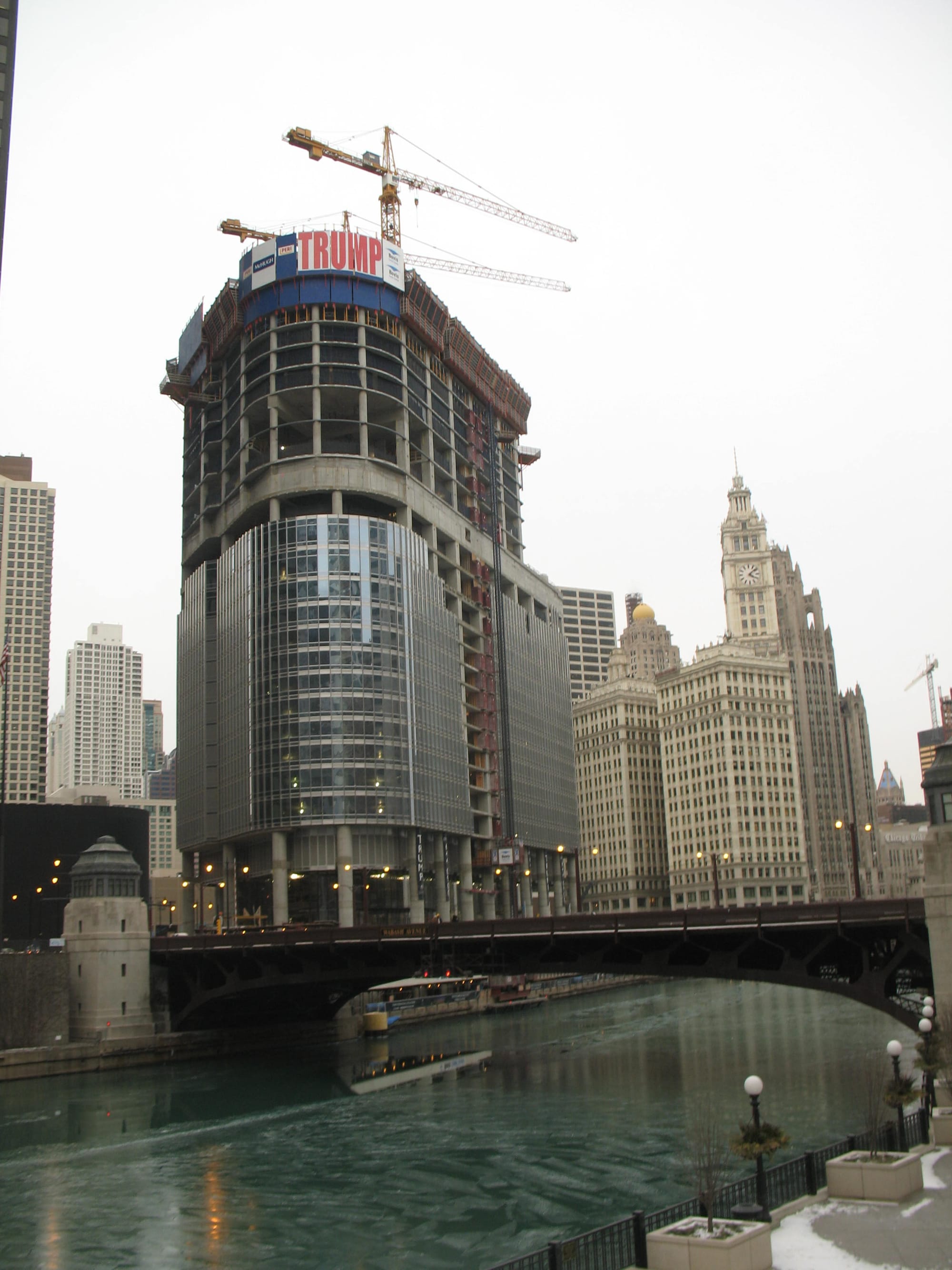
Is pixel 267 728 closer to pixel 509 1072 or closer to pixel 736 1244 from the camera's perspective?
pixel 509 1072

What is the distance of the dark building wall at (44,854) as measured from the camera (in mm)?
163875

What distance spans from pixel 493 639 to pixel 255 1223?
14372 centimetres

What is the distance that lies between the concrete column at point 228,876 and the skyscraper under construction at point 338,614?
39 centimetres

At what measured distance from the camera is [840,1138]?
56594 mm

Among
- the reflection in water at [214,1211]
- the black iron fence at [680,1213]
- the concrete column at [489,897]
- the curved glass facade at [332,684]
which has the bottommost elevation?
the reflection in water at [214,1211]

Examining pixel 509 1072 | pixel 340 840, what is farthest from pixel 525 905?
pixel 509 1072

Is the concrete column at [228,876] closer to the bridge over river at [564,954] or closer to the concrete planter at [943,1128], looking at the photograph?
the bridge over river at [564,954]

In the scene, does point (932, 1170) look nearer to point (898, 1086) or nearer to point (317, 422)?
point (898, 1086)

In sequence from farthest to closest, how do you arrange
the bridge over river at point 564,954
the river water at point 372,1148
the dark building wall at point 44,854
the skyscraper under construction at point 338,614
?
the dark building wall at point 44,854, the skyscraper under construction at point 338,614, the bridge over river at point 564,954, the river water at point 372,1148

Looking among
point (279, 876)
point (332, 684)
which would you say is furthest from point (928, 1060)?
point (279, 876)

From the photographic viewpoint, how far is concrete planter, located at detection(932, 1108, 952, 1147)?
134ft

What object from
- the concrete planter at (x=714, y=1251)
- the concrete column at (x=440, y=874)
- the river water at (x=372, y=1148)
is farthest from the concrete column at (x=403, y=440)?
the concrete planter at (x=714, y=1251)

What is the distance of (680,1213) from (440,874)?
12937 centimetres

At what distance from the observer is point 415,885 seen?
151m
